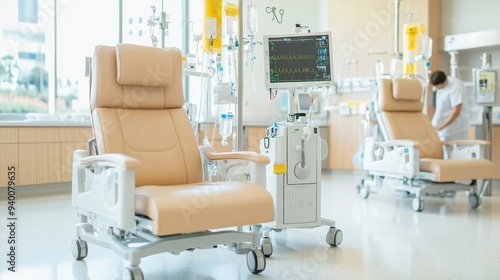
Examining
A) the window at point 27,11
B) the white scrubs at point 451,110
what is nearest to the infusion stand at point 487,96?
the white scrubs at point 451,110

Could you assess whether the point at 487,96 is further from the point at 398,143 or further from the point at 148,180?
the point at 148,180

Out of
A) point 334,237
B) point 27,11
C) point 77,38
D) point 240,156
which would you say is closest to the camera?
point 240,156

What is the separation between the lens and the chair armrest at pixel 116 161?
2.11 metres

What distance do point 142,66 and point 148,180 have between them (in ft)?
1.96

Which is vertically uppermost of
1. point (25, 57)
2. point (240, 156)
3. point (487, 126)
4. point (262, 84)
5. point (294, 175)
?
point (25, 57)

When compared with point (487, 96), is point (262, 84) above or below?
above

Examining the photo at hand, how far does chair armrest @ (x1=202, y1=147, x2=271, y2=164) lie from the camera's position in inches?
101

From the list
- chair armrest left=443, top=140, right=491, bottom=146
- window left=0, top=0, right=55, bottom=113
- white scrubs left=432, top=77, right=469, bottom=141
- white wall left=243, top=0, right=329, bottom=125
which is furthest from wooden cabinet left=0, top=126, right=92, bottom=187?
white scrubs left=432, top=77, right=469, bottom=141

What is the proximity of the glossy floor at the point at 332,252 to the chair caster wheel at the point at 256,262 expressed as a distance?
4 cm

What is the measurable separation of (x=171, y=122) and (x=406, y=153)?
8.09 ft

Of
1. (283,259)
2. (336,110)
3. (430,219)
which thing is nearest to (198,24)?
(336,110)

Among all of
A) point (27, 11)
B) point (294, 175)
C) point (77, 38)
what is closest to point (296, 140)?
point (294, 175)

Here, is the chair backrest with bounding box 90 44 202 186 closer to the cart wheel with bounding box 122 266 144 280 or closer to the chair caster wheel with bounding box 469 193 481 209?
the cart wheel with bounding box 122 266 144 280

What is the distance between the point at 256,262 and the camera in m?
2.50
